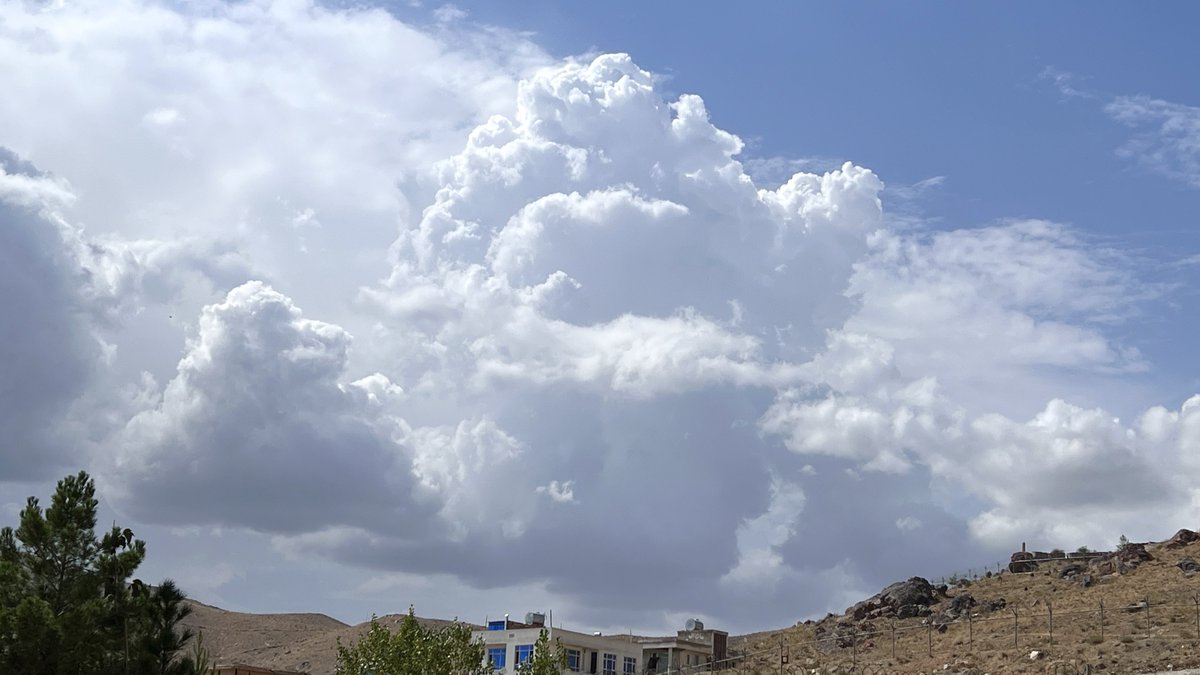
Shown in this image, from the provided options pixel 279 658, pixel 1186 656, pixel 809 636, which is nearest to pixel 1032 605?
pixel 809 636

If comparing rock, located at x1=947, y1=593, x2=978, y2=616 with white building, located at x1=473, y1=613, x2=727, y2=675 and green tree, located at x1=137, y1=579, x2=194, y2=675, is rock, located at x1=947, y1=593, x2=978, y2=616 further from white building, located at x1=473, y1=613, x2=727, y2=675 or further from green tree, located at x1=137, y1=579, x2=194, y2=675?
green tree, located at x1=137, y1=579, x2=194, y2=675

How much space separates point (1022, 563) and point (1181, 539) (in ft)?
49.7

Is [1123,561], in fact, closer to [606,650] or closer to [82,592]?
[606,650]

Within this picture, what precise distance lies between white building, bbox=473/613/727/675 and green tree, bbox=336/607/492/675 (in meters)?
51.2

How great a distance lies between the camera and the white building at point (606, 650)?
357 ft

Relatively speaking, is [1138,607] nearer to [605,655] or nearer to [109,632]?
[605,655]

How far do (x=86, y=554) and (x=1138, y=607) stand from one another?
239 ft

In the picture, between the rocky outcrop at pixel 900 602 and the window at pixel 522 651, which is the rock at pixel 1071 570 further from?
the window at pixel 522 651

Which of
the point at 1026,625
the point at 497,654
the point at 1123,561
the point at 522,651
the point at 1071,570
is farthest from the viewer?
the point at 1071,570

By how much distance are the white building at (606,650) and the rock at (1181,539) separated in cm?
4088

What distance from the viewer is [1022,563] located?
129875 mm

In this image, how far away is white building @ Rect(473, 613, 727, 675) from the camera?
109 m

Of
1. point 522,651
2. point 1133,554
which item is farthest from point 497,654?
point 1133,554

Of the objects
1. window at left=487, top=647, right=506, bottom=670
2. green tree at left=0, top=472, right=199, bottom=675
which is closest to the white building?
window at left=487, top=647, right=506, bottom=670
